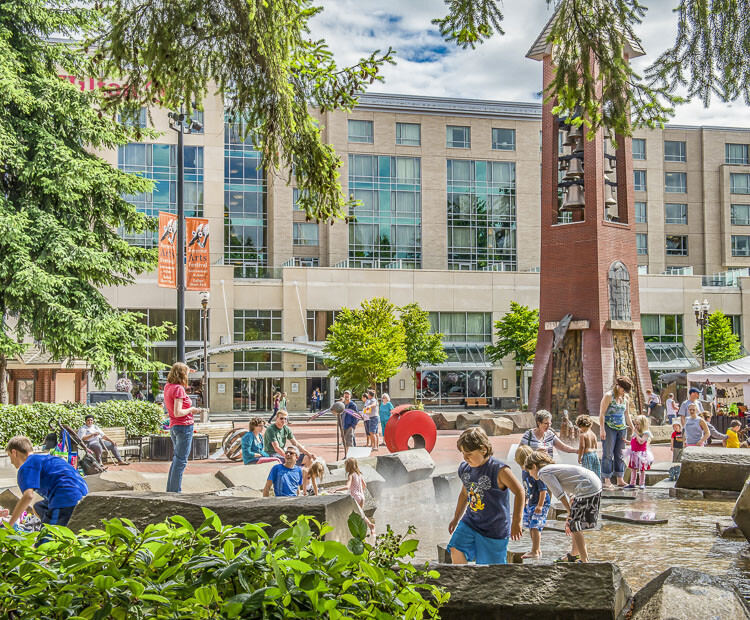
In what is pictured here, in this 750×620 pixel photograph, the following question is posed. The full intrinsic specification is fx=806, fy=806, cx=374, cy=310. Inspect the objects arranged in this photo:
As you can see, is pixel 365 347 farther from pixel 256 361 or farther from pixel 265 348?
pixel 256 361

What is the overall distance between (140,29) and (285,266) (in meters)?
46.1

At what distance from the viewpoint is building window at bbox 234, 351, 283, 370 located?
2009 inches

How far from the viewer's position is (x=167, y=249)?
2180 centimetres

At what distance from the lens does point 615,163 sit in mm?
29734

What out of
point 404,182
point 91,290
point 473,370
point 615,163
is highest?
point 404,182

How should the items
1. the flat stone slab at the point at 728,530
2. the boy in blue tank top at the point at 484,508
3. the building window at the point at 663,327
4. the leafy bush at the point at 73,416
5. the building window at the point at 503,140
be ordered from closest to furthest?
the boy in blue tank top at the point at 484,508 < the flat stone slab at the point at 728,530 < the leafy bush at the point at 73,416 < the building window at the point at 663,327 < the building window at the point at 503,140

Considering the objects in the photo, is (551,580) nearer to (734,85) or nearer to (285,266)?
(734,85)

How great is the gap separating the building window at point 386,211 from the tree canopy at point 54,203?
115 ft

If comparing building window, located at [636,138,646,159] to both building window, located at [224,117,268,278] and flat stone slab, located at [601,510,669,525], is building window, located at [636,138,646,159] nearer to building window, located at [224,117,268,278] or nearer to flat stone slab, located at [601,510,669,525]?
building window, located at [224,117,268,278]

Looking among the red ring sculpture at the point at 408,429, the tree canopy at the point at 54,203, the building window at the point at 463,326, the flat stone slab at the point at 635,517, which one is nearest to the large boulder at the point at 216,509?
the flat stone slab at the point at 635,517

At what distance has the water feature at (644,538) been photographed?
25.7ft

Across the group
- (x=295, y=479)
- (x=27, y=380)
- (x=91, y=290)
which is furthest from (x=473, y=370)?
(x=295, y=479)

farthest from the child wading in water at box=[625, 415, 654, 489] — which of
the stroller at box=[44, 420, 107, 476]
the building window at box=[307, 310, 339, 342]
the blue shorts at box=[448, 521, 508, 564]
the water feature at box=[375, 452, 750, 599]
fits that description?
the building window at box=[307, 310, 339, 342]

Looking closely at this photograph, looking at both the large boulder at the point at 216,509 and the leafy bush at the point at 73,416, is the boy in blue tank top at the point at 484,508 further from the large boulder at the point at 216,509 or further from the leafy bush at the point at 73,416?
the leafy bush at the point at 73,416
